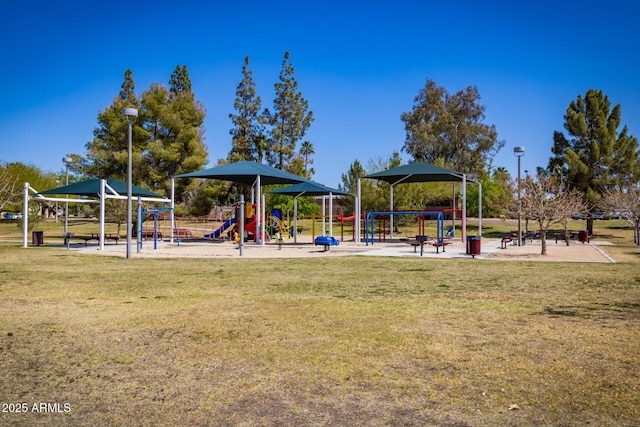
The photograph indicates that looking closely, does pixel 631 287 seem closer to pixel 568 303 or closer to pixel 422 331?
pixel 568 303

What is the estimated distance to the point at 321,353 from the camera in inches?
231

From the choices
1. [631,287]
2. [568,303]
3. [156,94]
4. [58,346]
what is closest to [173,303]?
[58,346]

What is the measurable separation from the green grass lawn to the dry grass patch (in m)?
0.02

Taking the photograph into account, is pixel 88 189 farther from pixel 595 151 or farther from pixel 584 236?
pixel 595 151

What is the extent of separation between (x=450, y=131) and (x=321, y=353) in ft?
181

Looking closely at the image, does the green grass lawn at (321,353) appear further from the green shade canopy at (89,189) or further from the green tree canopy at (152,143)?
the green tree canopy at (152,143)

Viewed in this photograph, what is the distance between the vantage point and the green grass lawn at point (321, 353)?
14.0 feet

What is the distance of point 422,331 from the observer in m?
6.93

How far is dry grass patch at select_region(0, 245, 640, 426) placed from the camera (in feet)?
14.0

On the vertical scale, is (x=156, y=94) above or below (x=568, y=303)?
above

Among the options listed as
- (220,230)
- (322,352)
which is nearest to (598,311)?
(322,352)

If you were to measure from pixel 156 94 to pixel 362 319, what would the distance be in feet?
121

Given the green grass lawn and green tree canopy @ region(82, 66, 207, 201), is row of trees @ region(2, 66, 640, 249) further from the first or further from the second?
the green grass lawn

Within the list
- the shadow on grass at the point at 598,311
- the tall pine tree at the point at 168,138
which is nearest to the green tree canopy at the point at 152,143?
the tall pine tree at the point at 168,138
